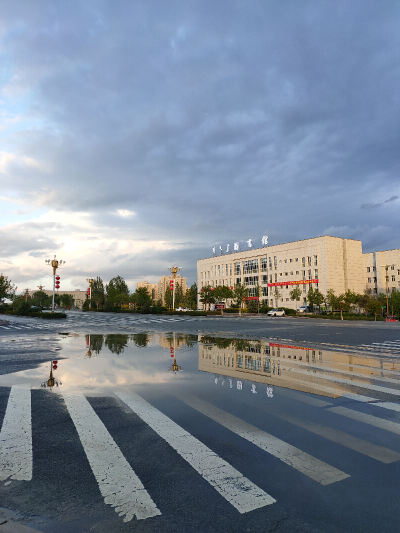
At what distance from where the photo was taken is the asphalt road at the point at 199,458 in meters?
2.84

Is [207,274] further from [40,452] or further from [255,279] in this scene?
[40,452]

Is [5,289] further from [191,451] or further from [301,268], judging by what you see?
[301,268]

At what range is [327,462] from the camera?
374 centimetres

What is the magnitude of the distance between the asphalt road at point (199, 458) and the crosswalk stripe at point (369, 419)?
2cm

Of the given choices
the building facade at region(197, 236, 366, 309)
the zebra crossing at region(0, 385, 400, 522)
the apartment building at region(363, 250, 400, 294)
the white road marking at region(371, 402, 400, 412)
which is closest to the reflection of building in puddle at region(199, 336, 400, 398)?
the white road marking at region(371, 402, 400, 412)

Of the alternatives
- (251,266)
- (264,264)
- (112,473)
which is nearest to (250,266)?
(251,266)

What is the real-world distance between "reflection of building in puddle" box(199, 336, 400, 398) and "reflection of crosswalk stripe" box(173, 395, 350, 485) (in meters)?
1.98

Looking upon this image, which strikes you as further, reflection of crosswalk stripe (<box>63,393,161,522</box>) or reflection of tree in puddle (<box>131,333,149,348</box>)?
reflection of tree in puddle (<box>131,333,149,348</box>)

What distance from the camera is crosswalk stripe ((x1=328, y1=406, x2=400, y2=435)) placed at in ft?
15.8

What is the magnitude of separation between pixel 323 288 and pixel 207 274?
47.7 m

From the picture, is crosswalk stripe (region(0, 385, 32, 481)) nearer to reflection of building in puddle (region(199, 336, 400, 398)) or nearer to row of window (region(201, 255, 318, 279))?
reflection of building in puddle (region(199, 336, 400, 398))

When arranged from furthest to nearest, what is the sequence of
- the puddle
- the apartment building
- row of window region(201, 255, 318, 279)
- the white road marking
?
the apartment building < row of window region(201, 255, 318, 279) < the puddle < the white road marking

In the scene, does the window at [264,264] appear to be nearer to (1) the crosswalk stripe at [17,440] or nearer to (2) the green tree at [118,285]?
(2) the green tree at [118,285]

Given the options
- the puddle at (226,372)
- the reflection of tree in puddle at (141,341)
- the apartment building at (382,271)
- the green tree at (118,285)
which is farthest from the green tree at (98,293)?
the puddle at (226,372)
